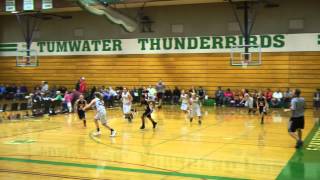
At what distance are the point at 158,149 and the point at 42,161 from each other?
11.5 ft

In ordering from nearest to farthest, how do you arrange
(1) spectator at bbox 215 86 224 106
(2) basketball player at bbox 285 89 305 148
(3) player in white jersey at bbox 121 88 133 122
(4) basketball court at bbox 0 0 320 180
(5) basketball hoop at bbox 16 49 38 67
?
1. (4) basketball court at bbox 0 0 320 180
2. (2) basketball player at bbox 285 89 305 148
3. (3) player in white jersey at bbox 121 88 133 122
4. (1) spectator at bbox 215 86 224 106
5. (5) basketball hoop at bbox 16 49 38 67

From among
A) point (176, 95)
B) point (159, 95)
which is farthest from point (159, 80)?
point (159, 95)

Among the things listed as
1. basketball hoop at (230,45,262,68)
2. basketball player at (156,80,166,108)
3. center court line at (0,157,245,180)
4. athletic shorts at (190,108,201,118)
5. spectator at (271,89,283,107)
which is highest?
basketball hoop at (230,45,262,68)

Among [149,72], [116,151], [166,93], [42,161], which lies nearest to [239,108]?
[166,93]

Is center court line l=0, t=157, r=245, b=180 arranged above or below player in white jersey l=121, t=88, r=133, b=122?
below

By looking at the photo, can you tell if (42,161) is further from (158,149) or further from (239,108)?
(239,108)

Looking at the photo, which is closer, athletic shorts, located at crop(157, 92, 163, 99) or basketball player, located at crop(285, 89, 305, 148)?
basketball player, located at crop(285, 89, 305, 148)

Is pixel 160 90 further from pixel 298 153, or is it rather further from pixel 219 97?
pixel 298 153

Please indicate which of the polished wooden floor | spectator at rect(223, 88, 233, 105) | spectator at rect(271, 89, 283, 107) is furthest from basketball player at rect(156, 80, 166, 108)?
the polished wooden floor

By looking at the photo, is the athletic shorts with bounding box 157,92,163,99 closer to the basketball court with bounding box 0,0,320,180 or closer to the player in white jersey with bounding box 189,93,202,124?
the basketball court with bounding box 0,0,320,180

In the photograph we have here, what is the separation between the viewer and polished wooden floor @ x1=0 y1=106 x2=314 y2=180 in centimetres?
992

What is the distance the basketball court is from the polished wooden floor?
4 cm

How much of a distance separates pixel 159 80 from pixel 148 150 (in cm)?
1898

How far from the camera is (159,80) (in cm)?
→ 3170
